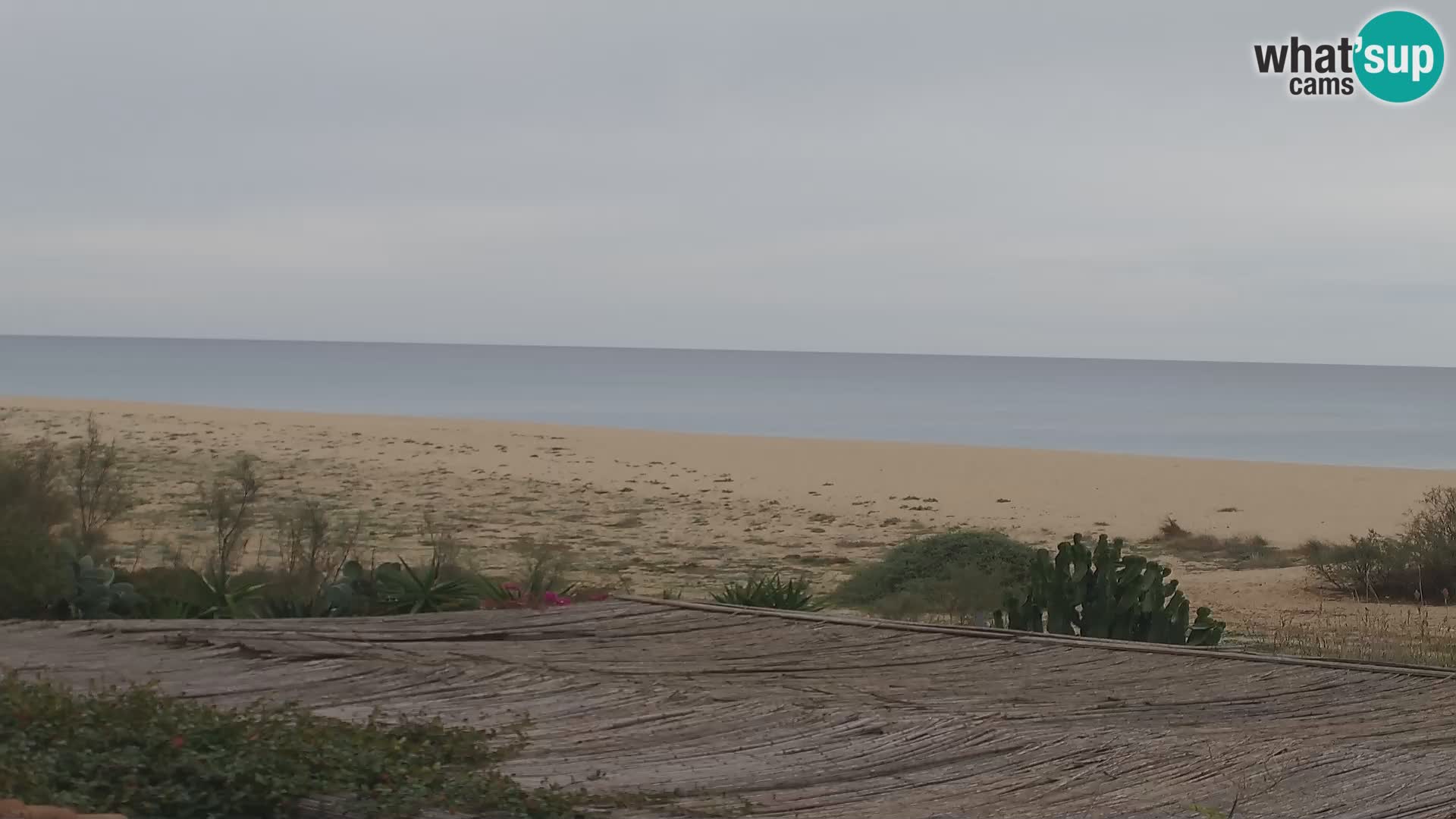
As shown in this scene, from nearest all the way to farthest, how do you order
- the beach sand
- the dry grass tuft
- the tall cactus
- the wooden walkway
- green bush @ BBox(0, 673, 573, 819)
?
green bush @ BBox(0, 673, 573, 819) → the wooden walkway → the tall cactus → the dry grass tuft → the beach sand

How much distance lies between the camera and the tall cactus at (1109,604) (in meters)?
9.16

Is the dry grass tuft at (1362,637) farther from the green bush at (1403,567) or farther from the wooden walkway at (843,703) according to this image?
the wooden walkway at (843,703)

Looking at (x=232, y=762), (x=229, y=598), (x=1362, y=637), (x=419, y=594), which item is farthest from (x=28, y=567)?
(x=1362, y=637)

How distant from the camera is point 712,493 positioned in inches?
948

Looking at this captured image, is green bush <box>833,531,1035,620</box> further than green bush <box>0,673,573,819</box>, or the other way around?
green bush <box>833,531,1035,620</box>

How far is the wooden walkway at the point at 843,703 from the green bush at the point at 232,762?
15.8 inches

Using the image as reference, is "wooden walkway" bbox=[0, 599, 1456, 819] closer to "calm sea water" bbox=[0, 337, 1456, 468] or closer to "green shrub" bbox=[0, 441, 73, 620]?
"green shrub" bbox=[0, 441, 73, 620]

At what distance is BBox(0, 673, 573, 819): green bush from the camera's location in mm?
4535

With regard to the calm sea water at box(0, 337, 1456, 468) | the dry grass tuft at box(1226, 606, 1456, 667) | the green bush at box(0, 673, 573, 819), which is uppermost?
the calm sea water at box(0, 337, 1456, 468)

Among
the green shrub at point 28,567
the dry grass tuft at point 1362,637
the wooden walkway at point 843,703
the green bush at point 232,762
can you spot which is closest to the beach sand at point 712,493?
the dry grass tuft at point 1362,637

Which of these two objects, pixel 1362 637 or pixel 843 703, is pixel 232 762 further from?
pixel 1362 637

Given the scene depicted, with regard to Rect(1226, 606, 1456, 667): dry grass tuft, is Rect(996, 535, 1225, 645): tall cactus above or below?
above

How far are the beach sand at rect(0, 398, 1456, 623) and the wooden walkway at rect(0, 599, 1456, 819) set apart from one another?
251 inches

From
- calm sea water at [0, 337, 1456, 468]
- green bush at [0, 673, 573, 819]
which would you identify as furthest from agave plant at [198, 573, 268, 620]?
calm sea water at [0, 337, 1456, 468]
